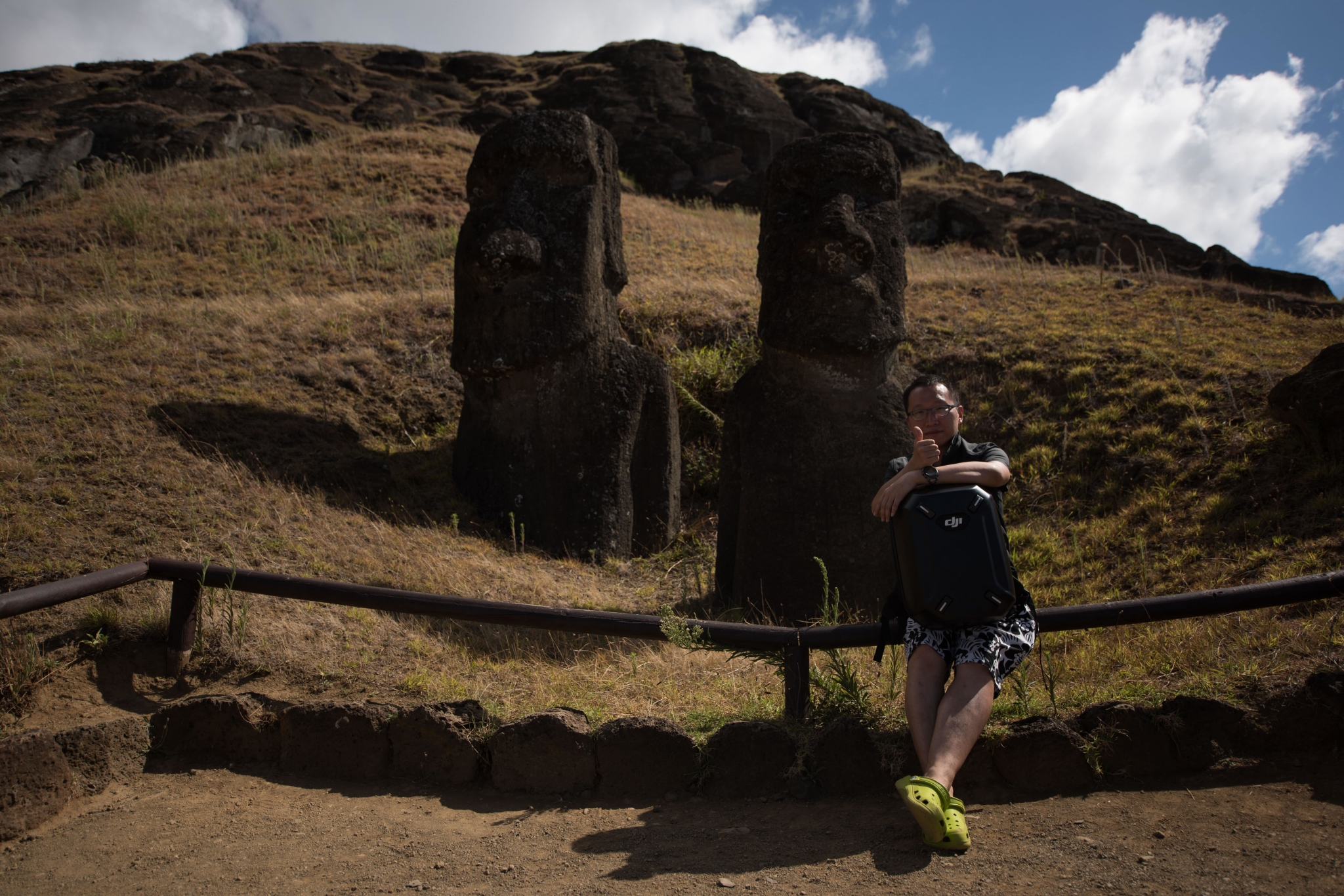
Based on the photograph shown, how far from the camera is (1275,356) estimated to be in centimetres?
769

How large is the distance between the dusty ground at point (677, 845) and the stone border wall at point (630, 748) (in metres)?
0.08

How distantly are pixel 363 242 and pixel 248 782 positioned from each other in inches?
420

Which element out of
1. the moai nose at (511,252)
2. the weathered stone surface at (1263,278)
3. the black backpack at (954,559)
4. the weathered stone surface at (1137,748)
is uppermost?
the weathered stone surface at (1263,278)

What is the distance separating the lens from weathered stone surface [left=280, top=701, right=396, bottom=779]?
3.49 m

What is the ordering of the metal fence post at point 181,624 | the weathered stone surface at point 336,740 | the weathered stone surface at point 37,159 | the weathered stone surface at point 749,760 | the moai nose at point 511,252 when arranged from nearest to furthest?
the weathered stone surface at point 749,760 < the weathered stone surface at point 336,740 < the metal fence post at point 181,624 < the moai nose at point 511,252 < the weathered stone surface at point 37,159

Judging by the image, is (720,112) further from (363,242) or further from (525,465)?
(525,465)

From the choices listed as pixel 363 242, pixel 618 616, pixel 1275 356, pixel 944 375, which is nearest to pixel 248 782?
pixel 618 616

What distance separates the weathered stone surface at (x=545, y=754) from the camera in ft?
10.7

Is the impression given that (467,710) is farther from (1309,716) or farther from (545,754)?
(1309,716)

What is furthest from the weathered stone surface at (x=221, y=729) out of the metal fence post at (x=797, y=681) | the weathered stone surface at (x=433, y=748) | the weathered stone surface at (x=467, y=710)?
the metal fence post at (x=797, y=681)

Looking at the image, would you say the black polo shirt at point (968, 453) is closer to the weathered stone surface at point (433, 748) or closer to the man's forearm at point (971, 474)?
the man's forearm at point (971, 474)

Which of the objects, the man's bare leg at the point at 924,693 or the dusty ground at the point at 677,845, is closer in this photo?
the dusty ground at the point at 677,845

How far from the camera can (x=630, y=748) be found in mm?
3238

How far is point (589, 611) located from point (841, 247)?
269cm
